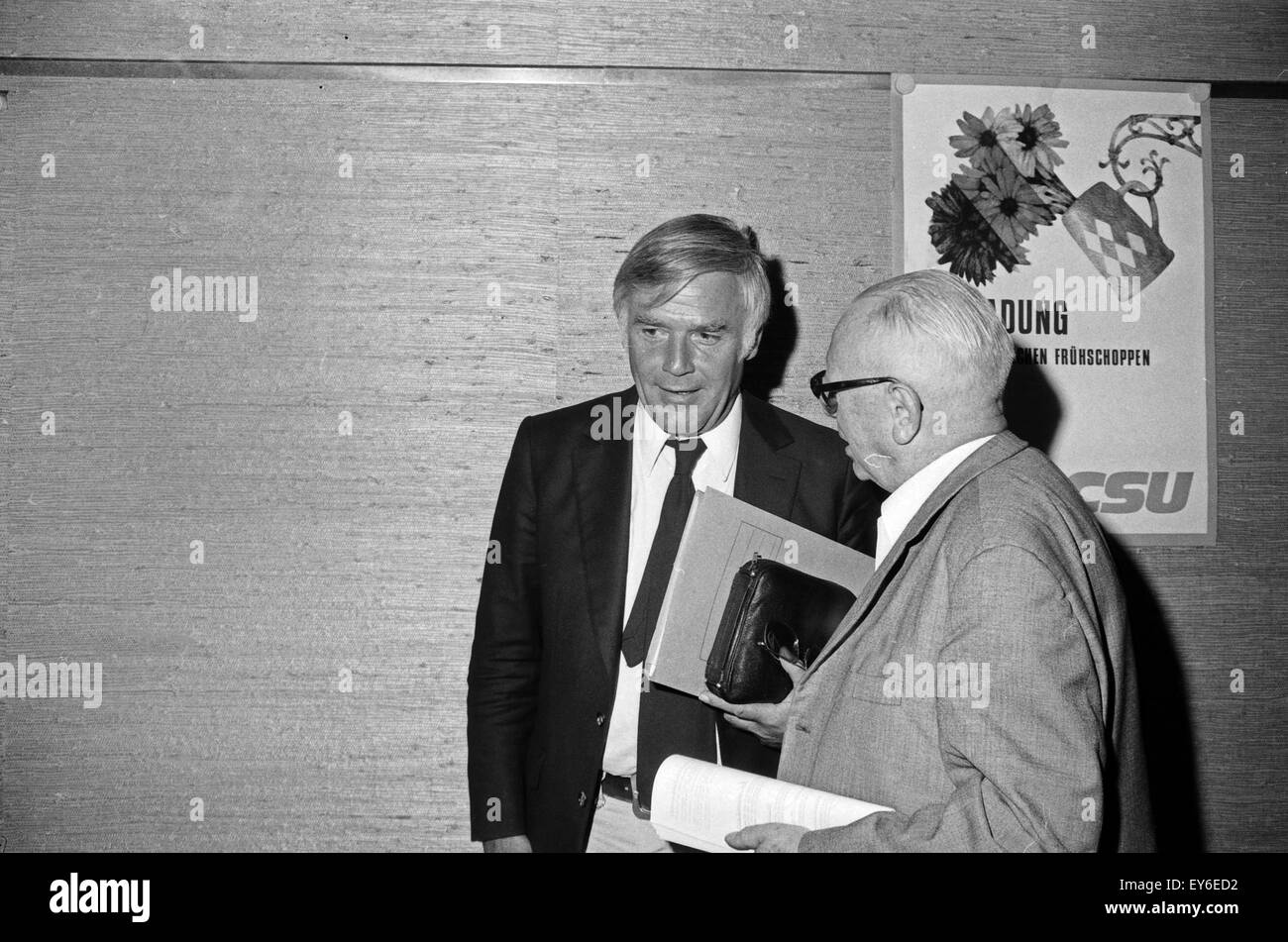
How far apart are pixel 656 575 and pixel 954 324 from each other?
3.15 ft

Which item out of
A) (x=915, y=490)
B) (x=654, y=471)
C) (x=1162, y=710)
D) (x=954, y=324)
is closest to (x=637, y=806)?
(x=654, y=471)

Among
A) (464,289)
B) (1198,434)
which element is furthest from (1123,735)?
(464,289)

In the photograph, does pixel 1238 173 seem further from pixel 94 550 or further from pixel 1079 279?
pixel 94 550

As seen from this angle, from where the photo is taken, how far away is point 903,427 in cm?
163

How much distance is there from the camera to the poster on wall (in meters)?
2.89

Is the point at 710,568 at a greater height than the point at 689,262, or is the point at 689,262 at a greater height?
the point at 689,262

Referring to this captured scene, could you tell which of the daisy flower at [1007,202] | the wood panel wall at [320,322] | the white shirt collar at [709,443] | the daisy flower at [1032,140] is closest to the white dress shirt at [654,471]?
the white shirt collar at [709,443]

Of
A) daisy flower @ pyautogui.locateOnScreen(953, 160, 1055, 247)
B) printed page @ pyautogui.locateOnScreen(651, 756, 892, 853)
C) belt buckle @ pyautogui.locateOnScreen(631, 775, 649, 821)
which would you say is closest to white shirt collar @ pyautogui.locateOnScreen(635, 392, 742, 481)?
belt buckle @ pyautogui.locateOnScreen(631, 775, 649, 821)

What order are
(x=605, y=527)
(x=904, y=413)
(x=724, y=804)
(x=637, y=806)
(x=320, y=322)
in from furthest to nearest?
(x=320, y=322) < (x=605, y=527) < (x=637, y=806) < (x=904, y=413) < (x=724, y=804)

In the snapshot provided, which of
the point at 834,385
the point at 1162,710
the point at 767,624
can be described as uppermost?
the point at 834,385

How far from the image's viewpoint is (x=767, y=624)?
180cm

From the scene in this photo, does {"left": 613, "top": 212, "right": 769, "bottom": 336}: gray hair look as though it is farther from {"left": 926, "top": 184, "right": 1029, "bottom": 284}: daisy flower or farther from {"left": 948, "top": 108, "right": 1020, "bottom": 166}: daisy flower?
{"left": 948, "top": 108, "right": 1020, "bottom": 166}: daisy flower

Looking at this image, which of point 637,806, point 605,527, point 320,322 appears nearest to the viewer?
point 637,806

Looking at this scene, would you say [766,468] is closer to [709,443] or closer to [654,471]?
[709,443]
